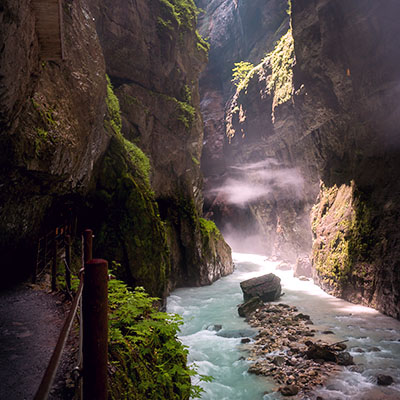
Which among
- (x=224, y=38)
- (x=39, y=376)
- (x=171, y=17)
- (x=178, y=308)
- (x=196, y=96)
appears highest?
(x=224, y=38)

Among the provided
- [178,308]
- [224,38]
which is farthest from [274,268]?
Result: [224,38]

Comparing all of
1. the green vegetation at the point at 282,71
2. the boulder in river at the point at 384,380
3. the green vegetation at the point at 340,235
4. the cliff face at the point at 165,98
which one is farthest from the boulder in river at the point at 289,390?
the green vegetation at the point at 282,71

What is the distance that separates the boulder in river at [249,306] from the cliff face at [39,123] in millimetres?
8284

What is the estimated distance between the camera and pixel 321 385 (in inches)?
258

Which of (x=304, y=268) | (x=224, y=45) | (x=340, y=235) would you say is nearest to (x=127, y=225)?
(x=340, y=235)

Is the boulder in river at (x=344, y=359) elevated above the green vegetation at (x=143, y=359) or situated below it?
below

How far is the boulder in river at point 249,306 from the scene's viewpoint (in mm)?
12312

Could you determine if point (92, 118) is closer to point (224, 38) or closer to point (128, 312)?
point (128, 312)

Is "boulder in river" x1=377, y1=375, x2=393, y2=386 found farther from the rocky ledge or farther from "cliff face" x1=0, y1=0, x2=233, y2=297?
"cliff face" x1=0, y1=0, x2=233, y2=297

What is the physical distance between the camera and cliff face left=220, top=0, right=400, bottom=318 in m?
12.0

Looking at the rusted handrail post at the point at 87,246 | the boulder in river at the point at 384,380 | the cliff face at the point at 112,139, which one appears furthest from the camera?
the boulder in river at the point at 384,380

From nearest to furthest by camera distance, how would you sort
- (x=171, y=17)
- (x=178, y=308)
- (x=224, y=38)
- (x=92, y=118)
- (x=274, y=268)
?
1. (x=92, y=118)
2. (x=178, y=308)
3. (x=171, y=17)
4. (x=274, y=268)
5. (x=224, y=38)

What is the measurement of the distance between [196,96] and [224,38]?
Result: 2288 cm

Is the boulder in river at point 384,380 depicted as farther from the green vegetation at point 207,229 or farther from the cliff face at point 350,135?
the green vegetation at point 207,229
